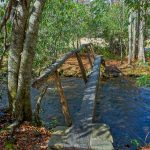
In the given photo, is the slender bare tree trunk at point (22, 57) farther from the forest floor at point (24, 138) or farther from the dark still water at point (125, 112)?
the dark still water at point (125, 112)

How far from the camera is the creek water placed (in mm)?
9523

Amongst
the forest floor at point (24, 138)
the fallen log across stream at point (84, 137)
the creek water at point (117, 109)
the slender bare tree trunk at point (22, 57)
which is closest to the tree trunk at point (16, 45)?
the slender bare tree trunk at point (22, 57)

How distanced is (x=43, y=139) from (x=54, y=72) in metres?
1.50

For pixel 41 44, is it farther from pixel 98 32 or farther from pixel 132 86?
pixel 98 32

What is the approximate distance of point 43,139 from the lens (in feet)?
22.7

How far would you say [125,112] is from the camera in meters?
12.1

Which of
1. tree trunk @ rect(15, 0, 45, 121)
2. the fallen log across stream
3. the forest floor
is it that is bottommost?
the forest floor

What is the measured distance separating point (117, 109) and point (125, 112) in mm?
470

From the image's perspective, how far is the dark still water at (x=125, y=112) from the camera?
9.18m

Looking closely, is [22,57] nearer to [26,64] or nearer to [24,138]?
[26,64]

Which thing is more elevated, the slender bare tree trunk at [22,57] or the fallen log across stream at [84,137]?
the slender bare tree trunk at [22,57]

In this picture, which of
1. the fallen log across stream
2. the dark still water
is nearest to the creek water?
the dark still water

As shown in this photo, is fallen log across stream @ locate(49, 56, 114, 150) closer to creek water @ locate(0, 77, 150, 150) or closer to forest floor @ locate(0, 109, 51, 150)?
forest floor @ locate(0, 109, 51, 150)

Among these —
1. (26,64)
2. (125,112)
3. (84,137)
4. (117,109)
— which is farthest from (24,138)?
(117,109)
